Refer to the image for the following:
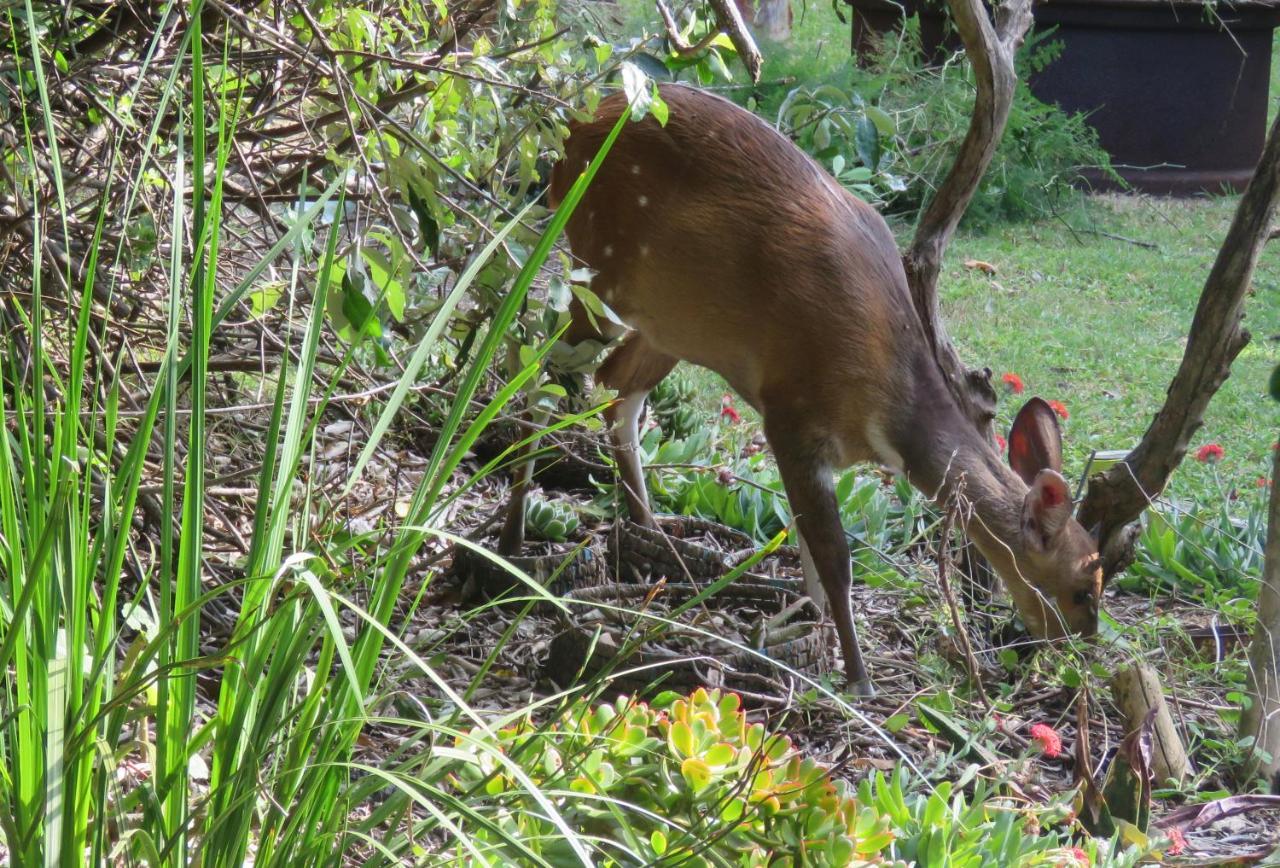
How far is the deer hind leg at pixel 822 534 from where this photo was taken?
3869 mm

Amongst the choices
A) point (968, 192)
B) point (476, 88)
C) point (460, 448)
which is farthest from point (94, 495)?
point (968, 192)

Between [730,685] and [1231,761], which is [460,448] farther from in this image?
[1231,761]

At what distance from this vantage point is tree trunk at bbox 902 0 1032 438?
3.91 meters

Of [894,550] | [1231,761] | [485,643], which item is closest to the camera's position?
[1231,761]

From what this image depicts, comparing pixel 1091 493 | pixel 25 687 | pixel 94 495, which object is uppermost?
pixel 25 687

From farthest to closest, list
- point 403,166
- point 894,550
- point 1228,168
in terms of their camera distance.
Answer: point 1228,168, point 894,550, point 403,166

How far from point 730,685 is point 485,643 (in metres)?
0.82

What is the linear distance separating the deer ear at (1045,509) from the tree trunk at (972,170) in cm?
45

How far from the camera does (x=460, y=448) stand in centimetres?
168

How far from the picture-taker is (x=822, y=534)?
13.4ft

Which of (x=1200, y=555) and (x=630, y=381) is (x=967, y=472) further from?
(x=630, y=381)

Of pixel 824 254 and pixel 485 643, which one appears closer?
pixel 485 643

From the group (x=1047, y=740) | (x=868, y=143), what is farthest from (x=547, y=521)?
(x=868, y=143)

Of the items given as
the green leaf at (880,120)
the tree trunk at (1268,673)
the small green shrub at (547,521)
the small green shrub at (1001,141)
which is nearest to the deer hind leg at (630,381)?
the small green shrub at (547,521)
